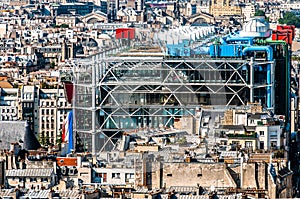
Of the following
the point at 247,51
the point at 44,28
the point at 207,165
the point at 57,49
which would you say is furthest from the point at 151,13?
the point at 207,165

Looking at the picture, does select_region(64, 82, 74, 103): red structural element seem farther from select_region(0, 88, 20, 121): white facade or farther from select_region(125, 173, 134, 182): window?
select_region(125, 173, 134, 182): window

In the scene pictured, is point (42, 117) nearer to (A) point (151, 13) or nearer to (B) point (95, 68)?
(B) point (95, 68)

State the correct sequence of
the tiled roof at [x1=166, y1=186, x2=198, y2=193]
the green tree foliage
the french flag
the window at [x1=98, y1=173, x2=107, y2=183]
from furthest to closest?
the green tree foliage < the french flag < the window at [x1=98, y1=173, x2=107, y2=183] < the tiled roof at [x1=166, y1=186, x2=198, y2=193]

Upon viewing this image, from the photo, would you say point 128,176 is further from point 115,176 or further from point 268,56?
point 268,56

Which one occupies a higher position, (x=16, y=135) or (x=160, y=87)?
(x=160, y=87)

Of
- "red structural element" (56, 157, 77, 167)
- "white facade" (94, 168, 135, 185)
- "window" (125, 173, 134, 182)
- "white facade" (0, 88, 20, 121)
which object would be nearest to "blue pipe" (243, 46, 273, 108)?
"red structural element" (56, 157, 77, 167)

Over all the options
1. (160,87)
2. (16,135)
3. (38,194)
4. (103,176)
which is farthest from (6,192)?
(160,87)

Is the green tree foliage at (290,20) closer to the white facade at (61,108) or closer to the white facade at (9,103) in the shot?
the white facade at (9,103)
